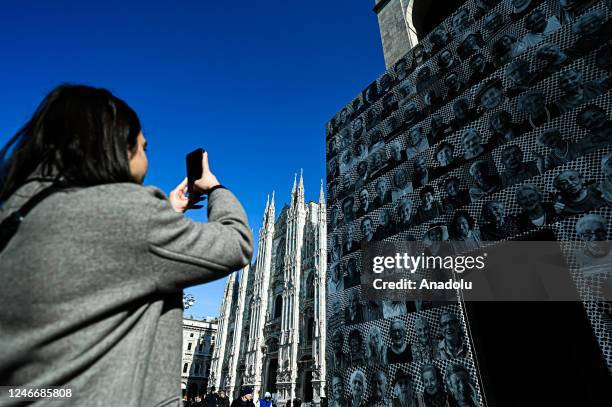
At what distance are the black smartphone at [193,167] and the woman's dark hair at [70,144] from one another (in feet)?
1.29

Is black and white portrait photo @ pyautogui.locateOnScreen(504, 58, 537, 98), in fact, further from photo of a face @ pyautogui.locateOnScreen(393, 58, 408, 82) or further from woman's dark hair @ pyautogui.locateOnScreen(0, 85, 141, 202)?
woman's dark hair @ pyautogui.locateOnScreen(0, 85, 141, 202)

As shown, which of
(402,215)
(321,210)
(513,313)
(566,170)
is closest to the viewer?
(566,170)

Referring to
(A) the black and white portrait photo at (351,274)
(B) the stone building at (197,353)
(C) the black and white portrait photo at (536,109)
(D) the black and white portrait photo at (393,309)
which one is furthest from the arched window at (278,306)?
(C) the black and white portrait photo at (536,109)

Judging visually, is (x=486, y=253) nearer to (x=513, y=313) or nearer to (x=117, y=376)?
(x=513, y=313)

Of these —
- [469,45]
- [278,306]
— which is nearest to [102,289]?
[469,45]

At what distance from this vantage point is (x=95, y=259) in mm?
808

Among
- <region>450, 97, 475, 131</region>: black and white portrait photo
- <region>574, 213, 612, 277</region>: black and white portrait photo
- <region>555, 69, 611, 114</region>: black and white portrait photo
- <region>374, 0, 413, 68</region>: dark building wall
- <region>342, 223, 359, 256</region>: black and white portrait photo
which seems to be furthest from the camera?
<region>374, 0, 413, 68</region>: dark building wall

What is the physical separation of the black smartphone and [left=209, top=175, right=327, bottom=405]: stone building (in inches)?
904

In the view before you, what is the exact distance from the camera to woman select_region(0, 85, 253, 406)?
718 mm

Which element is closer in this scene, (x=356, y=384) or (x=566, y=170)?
(x=566, y=170)

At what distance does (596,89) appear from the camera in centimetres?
378

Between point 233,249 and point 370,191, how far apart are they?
5.59m

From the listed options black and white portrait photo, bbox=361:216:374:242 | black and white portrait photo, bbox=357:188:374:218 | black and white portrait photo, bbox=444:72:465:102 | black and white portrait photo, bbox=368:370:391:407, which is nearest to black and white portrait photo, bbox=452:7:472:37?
black and white portrait photo, bbox=444:72:465:102

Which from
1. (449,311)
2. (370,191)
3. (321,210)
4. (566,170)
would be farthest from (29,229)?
(321,210)
